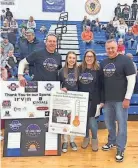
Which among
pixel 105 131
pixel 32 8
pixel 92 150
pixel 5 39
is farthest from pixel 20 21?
pixel 92 150

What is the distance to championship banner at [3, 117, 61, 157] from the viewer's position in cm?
297

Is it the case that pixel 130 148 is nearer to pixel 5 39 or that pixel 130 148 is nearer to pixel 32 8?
pixel 5 39

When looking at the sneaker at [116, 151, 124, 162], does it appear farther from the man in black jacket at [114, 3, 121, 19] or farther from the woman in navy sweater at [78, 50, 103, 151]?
the man in black jacket at [114, 3, 121, 19]

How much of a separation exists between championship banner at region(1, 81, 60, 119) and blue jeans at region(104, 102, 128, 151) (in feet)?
2.17

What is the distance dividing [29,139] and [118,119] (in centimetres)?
107

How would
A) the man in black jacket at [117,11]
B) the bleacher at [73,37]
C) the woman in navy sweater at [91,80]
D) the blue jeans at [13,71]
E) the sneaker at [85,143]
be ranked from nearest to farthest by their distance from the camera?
1. the woman in navy sweater at [91,80]
2. the sneaker at [85,143]
3. the blue jeans at [13,71]
4. the bleacher at [73,37]
5. the man in black jacket at [117,11]

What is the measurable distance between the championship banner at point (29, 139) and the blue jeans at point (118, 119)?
65cm

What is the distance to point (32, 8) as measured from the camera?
7.39 metres

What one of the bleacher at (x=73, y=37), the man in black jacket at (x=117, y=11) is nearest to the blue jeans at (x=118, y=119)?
the bleacher at (x=73, y=37)

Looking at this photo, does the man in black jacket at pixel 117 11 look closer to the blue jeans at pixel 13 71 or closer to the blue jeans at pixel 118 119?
the blue jeans at pixel 13 71

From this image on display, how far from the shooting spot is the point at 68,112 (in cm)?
296

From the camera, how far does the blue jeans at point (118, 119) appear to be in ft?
9.30

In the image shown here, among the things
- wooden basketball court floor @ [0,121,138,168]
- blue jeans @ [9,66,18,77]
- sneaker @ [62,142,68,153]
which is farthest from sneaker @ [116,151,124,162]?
blue jeans @ [9,66,18,77]

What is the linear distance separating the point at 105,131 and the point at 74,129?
1034 millimetres
